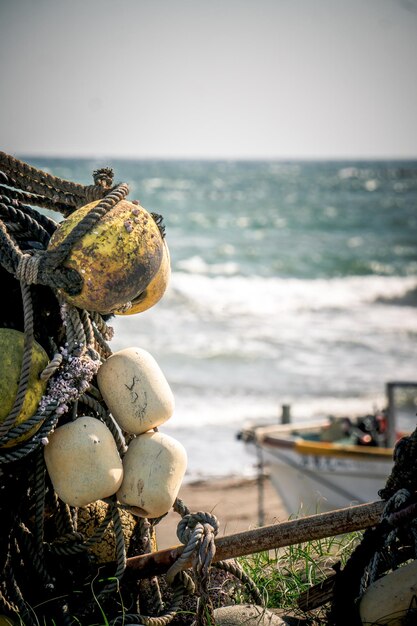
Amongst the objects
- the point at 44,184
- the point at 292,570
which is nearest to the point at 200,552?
the point at 292,570

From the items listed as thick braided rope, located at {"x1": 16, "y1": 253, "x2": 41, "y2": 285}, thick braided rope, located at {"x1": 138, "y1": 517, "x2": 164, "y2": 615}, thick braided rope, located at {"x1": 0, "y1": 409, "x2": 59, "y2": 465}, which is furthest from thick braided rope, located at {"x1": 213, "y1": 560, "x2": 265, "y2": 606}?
thick braided rope, located at {"x1": 16, "y1": 253, "x2": 41, "y2": 285}

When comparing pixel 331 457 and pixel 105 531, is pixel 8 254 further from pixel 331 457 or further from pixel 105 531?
pixel 331 457

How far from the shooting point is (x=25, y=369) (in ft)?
8.24

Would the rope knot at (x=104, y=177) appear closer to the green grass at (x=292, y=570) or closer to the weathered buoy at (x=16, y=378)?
the weathered buoy at (x=16, y=378)

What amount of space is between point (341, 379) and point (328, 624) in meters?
12.8

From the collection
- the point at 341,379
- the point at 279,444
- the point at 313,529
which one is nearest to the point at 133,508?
the point at 313,529

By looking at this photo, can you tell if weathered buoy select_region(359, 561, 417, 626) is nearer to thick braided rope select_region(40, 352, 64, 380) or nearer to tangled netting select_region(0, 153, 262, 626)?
tangled netting select_region(0, 153, 262, 626)

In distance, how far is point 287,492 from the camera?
9852mm

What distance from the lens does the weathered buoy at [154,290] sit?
2.91m

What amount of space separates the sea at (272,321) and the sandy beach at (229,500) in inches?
8.1

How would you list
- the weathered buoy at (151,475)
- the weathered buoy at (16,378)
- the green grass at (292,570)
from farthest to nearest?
the green grass at (292,570), the weathered buoy at (151,475), the weathered buoy at (16,378)

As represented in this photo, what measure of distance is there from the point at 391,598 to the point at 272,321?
1810 cm

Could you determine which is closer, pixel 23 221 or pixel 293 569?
pixel 23 221

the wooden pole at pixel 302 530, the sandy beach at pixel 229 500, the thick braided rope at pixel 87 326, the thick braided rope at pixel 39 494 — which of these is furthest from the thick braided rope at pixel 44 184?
the sandy beach at pixel 229 500
